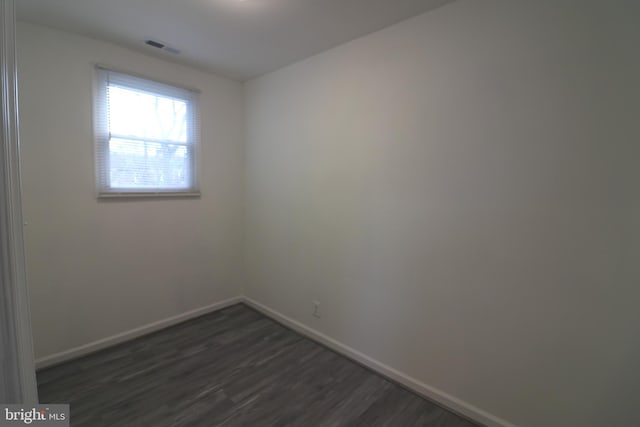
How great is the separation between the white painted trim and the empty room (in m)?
0.01

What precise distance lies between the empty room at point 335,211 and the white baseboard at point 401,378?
0.06ft

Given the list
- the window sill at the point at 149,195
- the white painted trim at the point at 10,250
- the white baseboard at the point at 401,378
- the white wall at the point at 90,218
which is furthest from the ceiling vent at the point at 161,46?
the white baseboard at the point at 401,378

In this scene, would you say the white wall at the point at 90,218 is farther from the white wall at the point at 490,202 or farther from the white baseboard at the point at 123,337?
the white wall at the point at 490,202

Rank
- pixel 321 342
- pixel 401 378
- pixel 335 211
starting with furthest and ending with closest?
pixel 321 342
pixel 335 211
pixel 401 378

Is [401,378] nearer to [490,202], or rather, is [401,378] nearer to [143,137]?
[490,202]

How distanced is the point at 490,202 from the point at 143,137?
9.60ft

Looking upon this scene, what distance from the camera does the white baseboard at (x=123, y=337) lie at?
2.34m

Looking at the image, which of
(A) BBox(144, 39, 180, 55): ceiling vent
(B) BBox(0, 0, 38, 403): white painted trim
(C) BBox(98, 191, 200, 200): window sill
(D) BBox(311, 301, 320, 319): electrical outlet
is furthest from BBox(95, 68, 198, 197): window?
(B) BBox(0, 0, 38, 403): white painted trim

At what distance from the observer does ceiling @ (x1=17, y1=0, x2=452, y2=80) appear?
1901mm

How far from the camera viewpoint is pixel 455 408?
1947mm

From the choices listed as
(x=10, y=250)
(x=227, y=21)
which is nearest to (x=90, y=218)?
(x=227, y=21)

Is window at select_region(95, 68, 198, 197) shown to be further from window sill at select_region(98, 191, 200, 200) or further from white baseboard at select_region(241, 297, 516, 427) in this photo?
white baseboard at select_region(241, 297, 516, 427)

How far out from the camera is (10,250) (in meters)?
0.58

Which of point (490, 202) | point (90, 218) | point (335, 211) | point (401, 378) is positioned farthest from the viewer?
point (335, 211)
